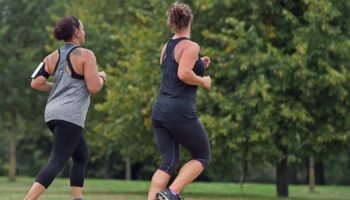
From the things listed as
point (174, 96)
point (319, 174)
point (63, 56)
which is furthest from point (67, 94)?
point (319, 174)

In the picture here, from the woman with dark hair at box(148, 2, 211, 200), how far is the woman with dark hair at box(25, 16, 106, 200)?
33.4 inches

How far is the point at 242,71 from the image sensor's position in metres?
19.6

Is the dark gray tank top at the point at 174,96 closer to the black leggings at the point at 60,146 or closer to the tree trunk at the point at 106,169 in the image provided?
the black leggings at the point at 60,146

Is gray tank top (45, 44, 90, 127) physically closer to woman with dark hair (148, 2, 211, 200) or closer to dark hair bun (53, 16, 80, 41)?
dark hair bun (53, 16, 80, 41)

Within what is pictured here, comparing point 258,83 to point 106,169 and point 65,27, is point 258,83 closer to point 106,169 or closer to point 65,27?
point 65,27

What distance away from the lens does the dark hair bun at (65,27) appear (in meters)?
8.47

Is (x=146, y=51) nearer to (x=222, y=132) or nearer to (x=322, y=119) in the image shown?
(x=222, y=132)

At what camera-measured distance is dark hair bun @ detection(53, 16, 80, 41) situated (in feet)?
27.8

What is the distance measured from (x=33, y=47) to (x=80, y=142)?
2187 cm

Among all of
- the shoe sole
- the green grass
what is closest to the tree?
the green grass

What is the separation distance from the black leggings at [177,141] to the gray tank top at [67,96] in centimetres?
89

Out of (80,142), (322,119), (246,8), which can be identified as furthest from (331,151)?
(80,142)

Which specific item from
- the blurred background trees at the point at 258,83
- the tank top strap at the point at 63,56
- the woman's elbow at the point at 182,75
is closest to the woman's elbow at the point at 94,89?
the tank top strap at the point at 63,56

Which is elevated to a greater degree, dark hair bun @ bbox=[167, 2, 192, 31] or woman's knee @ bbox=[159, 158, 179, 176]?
dark hair bun @ bbox=[167, 2, 192, 31]
